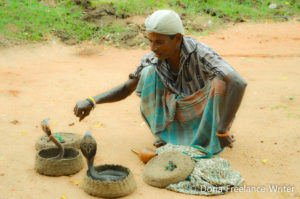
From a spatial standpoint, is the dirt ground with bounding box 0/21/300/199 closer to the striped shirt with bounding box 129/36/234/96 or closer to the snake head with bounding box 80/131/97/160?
the snake head with bounding box 80/131/97/160

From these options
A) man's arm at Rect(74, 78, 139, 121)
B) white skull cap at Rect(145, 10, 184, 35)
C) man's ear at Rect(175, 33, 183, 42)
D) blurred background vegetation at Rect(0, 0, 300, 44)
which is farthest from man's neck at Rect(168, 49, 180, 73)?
blurred background vegetation at Rect(0, 0, 300, 44)

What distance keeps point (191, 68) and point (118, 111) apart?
188 centimetres

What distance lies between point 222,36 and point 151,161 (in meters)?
6.43

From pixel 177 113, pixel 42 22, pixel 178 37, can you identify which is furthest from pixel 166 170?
pixel 42 22

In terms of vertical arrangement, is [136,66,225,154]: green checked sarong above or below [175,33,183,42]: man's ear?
below

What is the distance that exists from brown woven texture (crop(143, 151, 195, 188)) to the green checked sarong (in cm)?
37

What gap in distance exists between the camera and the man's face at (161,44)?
3645 millimetres

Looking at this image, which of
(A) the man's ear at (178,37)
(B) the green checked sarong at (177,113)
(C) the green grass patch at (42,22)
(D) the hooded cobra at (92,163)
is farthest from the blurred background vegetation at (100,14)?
(D) the hooded cobra at (92,163)

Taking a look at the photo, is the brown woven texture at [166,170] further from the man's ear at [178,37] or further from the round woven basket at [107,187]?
the man's ear at [178,37]

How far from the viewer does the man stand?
356 centimetres

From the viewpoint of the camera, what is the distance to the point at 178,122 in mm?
4109

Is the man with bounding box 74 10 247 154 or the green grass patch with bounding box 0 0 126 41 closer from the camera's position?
the man with bounding box 74 10 247 154

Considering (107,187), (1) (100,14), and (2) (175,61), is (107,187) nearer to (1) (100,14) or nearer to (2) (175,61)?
(2) (175,61)

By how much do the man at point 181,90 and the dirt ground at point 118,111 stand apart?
1.34ft
